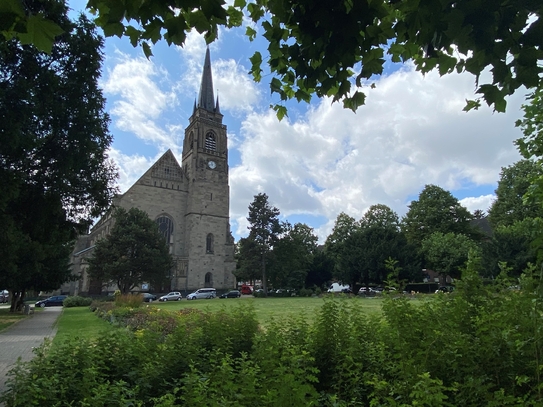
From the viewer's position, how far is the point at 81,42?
11.4 metres

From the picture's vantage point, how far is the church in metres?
55.9

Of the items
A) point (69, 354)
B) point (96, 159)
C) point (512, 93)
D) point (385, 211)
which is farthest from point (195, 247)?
point (512, 93)

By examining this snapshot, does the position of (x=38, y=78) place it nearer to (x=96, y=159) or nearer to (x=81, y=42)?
(x=81, y=42)

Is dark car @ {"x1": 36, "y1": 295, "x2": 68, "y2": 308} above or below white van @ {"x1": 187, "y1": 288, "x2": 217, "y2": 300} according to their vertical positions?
below

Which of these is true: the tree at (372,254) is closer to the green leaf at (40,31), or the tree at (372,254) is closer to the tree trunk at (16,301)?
the tree trunk at (16,301)

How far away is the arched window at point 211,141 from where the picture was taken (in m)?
64.6

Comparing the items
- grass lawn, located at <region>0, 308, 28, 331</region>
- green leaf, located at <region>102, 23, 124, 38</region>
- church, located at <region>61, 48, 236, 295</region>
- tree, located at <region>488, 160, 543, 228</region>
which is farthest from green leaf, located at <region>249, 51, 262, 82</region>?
church, located at <region>61, 48, 236, 295</region>

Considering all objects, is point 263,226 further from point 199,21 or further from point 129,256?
point 199,21

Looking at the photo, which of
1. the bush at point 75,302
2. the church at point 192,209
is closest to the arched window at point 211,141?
the church at point 192,209

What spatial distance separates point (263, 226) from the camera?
5603 centimetres

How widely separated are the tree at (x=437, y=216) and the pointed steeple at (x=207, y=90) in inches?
1519

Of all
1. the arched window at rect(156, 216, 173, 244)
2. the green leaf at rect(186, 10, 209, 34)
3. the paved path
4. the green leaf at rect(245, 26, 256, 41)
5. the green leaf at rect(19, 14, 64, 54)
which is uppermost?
the arched window at rect(156, 216, 173, 244)

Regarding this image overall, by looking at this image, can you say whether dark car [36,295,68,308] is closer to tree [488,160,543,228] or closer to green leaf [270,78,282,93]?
green leaf [270,78,282,93]

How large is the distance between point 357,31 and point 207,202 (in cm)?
5782
